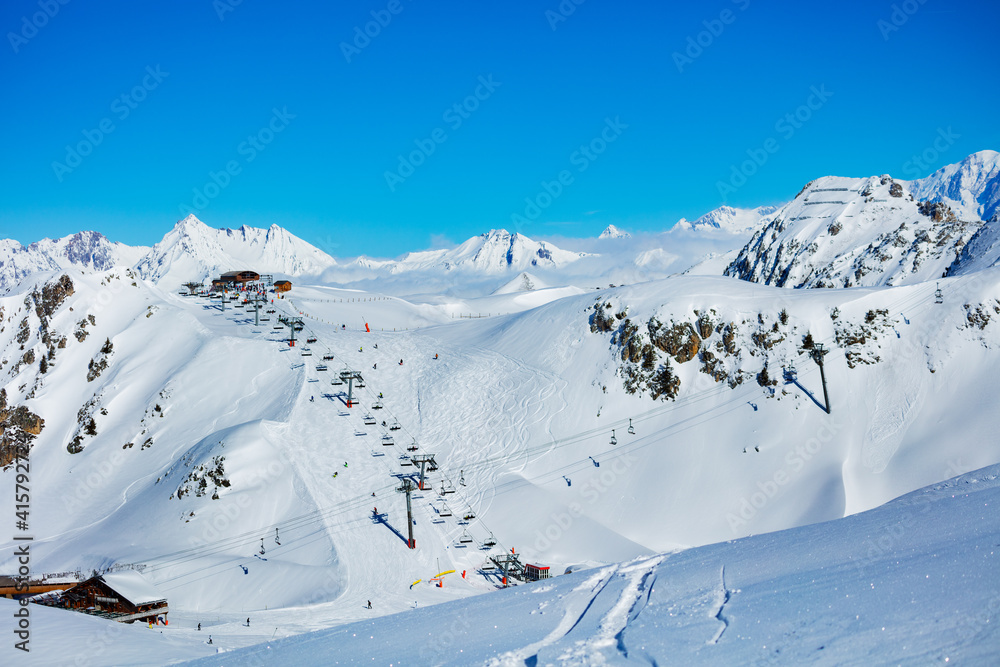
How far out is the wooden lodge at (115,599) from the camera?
35.3 meters

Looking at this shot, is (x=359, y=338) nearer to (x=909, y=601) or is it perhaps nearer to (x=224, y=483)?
(x=224, y=483)

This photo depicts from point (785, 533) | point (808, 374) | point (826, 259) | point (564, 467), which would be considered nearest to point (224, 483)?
point (564, 467)

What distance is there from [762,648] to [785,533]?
833 cm

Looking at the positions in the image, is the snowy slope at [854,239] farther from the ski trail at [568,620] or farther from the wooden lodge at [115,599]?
the wooden lodge at [115,599]

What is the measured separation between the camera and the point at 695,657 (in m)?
10.3

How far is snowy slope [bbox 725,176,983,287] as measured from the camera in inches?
4151

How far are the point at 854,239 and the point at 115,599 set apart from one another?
131841 millimetres

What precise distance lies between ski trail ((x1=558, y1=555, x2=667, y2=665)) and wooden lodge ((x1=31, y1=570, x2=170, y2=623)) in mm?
30466
